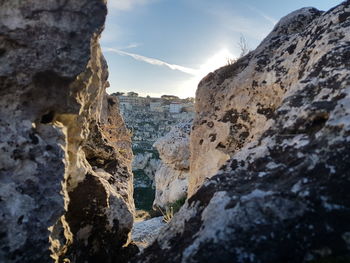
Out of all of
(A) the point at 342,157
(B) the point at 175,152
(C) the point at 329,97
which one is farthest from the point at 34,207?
(B) the point at 175,152

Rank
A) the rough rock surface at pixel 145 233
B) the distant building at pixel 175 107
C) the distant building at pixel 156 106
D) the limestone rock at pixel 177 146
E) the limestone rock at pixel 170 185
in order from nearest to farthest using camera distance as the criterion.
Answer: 1. the rough rock surface at pixel 145 233
2. the limestone rock at pixel 177 146
3. the limestone rock at pixel 170 185
4. the distant building at pixel 175 107
5. the distant building at pixel 156 106

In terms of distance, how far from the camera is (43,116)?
12.0 ft

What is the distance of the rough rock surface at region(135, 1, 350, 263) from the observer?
8.42 ft

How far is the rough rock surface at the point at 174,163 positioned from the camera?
23109 millimetres

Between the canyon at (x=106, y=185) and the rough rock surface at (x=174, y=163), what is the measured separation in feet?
56.8

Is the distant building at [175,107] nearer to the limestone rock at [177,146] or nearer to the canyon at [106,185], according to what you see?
the limestone rock at [177,146]

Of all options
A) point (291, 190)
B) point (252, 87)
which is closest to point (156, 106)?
point (252, 87)

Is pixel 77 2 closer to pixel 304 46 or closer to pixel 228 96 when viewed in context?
pixel 304 46

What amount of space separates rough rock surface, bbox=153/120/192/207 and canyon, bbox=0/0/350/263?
17.3m

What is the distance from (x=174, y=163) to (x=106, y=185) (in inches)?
774

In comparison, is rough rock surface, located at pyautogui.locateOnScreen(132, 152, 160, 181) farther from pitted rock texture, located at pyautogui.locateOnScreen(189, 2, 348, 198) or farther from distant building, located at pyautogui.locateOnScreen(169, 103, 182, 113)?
pitted rock texture, located at pyautogui.locateOnScreen(189, 2, 348, 198)

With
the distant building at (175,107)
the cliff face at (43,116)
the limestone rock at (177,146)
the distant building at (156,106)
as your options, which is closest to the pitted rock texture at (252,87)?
the cliff face at (43,116)

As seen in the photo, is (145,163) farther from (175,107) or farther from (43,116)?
(43,116)

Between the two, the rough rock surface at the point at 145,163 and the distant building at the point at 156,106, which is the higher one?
the distant building at the point at 156,106
